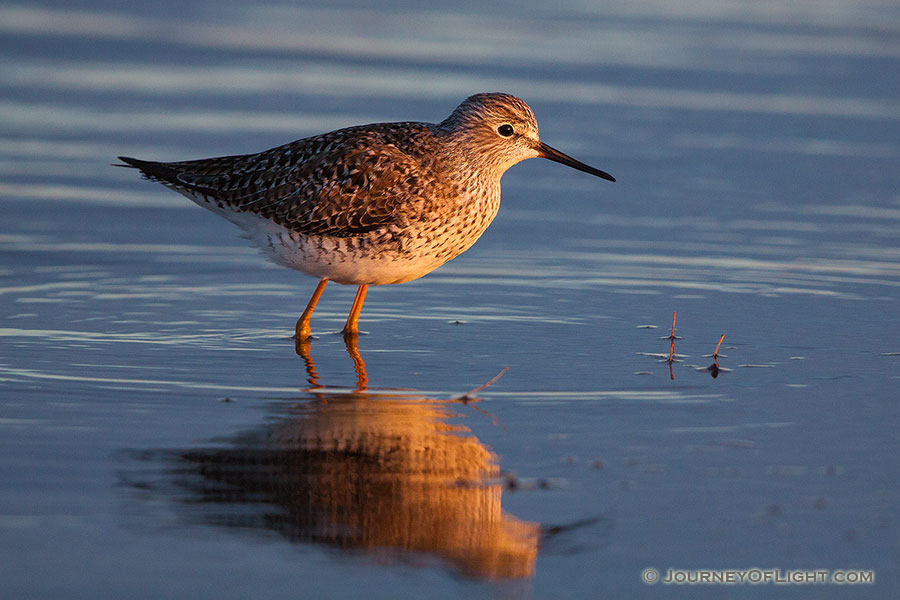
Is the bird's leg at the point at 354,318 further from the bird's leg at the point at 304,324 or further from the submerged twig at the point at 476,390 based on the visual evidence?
the submerged twig at the point at 476,390

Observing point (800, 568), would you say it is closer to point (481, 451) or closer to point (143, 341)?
point (481, 451)

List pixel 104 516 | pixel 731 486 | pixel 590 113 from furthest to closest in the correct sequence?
1. pixel 590 113
2. pixel 731 486
3. pixel 104 516

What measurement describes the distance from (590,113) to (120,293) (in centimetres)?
672

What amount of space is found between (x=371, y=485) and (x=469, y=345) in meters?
2.48

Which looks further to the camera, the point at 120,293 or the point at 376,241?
the point at 120,293

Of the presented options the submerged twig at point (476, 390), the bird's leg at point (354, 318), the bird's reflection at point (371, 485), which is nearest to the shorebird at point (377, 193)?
the bird's leg at point (354, 318)

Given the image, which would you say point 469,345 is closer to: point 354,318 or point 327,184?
point 354,318

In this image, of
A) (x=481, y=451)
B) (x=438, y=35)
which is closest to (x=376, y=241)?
(x=481, y=451)

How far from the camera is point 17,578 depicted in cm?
456

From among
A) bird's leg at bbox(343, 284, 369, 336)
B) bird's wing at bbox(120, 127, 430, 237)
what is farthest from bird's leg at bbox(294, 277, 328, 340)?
bird's wing at bbox(120, 127, 430, 237)

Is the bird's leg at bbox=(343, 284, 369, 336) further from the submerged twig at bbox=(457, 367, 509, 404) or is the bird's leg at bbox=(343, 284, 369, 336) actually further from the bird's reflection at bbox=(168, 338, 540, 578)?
the bird's reflection at bbox=(168, 338, 540, 578)

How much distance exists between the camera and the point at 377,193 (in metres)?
8.16

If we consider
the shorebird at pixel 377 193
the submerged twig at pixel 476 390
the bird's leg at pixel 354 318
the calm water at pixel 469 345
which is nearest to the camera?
the calm water at pixel 469 345

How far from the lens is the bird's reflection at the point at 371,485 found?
16.3 feet
